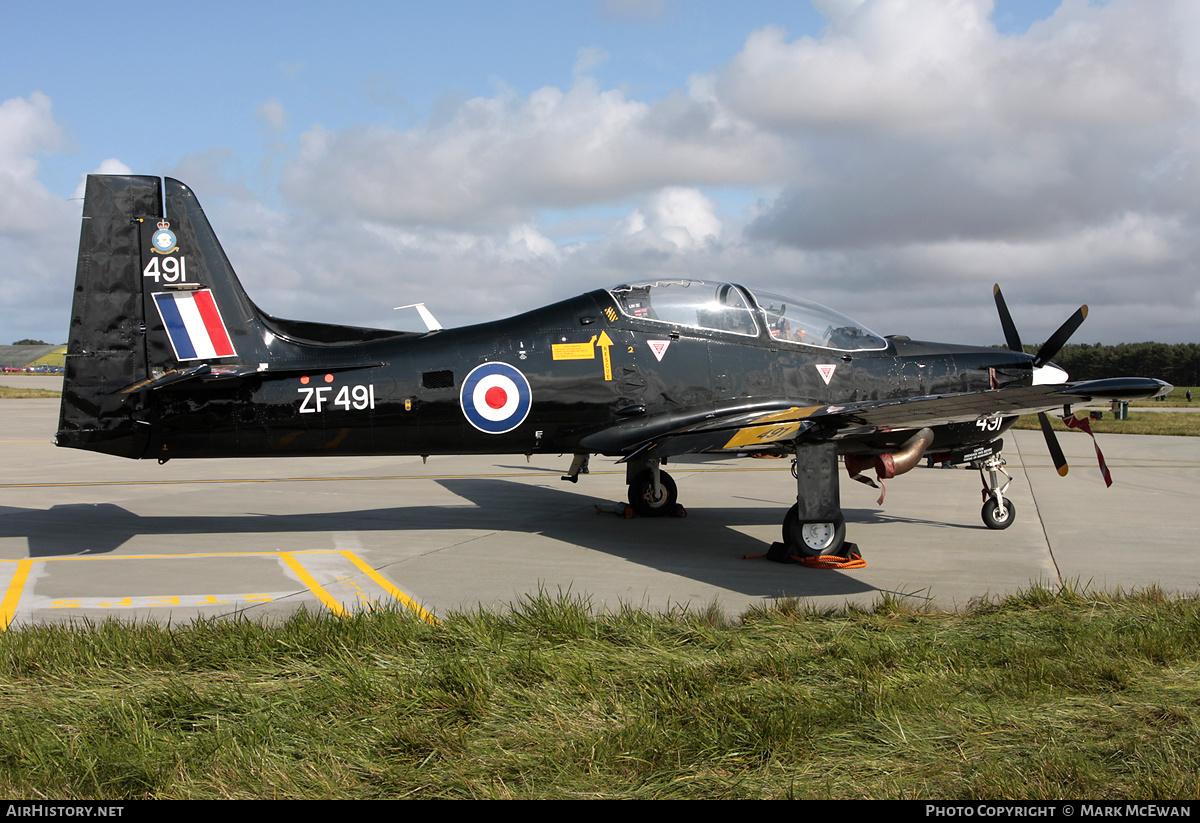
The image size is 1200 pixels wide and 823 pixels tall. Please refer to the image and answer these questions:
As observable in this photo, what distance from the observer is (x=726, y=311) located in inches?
402

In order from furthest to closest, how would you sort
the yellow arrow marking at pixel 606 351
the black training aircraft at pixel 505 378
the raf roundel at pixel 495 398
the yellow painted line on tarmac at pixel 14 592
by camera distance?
1. the yellow arrow marking at pixel 606 351
2. the raf roundel at pixel 495 398
3. the black training aircraft at pixel 505 378
4. the yellow painted line on tarmac at pixel 14 592

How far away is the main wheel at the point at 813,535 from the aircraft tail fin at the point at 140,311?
6.23 metres

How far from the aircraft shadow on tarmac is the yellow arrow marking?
6.74 ft

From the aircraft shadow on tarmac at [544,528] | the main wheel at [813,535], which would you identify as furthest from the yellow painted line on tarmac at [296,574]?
the main wheel at [813,535]

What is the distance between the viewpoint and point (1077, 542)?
389 inches

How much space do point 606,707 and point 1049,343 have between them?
9020 mm

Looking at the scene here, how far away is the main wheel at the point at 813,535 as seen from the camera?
8641mm

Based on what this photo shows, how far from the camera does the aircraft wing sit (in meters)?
7.62

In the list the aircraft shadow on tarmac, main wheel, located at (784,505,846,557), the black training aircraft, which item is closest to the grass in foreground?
the aircraft shadow on tarmac

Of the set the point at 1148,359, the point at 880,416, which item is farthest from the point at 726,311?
the point at 1148,359

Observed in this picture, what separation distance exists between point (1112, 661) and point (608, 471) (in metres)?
13.8

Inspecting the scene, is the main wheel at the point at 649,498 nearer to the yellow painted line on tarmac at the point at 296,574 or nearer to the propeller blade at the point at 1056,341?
the yellow painted line on tarmac at the point at 296,574

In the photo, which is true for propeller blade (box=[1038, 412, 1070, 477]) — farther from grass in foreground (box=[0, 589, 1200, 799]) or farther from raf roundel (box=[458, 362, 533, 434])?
raf roundel (box=[458, 362, 533, 434])

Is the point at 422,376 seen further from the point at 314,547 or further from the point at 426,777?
the point at 426,777
